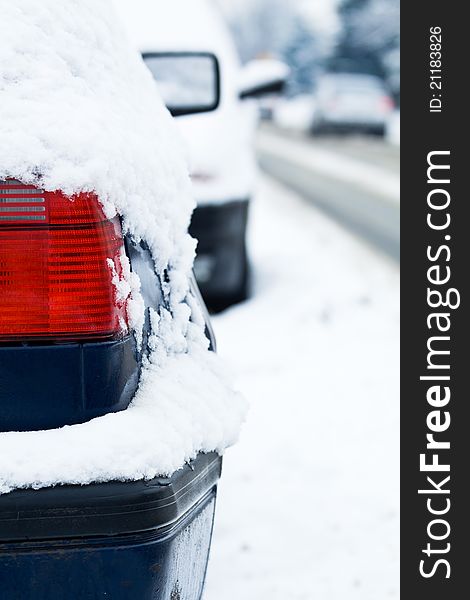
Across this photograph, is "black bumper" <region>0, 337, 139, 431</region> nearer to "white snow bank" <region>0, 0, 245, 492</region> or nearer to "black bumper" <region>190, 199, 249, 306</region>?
"white snow bank" <region>0, 0, 245, 492</region>

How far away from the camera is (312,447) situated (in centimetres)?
396

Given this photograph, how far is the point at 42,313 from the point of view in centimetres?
174

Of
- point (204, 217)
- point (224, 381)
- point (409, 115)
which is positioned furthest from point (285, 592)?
point (409, 115)

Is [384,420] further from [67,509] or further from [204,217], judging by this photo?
[67,509]

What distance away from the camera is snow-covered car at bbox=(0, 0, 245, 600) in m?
1.66

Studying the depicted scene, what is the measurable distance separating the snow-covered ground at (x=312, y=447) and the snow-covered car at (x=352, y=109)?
19.9 meters

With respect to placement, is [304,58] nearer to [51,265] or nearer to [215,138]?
[215,138]

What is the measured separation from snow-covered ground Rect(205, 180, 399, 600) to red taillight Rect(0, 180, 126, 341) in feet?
4.50

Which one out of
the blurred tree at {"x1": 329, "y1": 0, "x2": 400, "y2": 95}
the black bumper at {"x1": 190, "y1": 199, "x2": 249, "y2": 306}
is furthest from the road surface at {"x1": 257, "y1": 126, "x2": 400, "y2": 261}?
the blurred tree at {"x1": 329, "y1": 0, "x2": 400, "y2": 95}

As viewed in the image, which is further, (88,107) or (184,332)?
(184,332)

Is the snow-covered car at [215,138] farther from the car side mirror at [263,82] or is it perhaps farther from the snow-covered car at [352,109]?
the snow-covered car at [352,109]

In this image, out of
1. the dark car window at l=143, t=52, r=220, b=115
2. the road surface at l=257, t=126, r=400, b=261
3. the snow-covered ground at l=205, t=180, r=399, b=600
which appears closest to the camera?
the snow-covered ground at l=205, t=180, r=399, b=600

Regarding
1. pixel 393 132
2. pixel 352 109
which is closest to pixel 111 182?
pixel 352 109

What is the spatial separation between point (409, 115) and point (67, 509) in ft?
20.5
